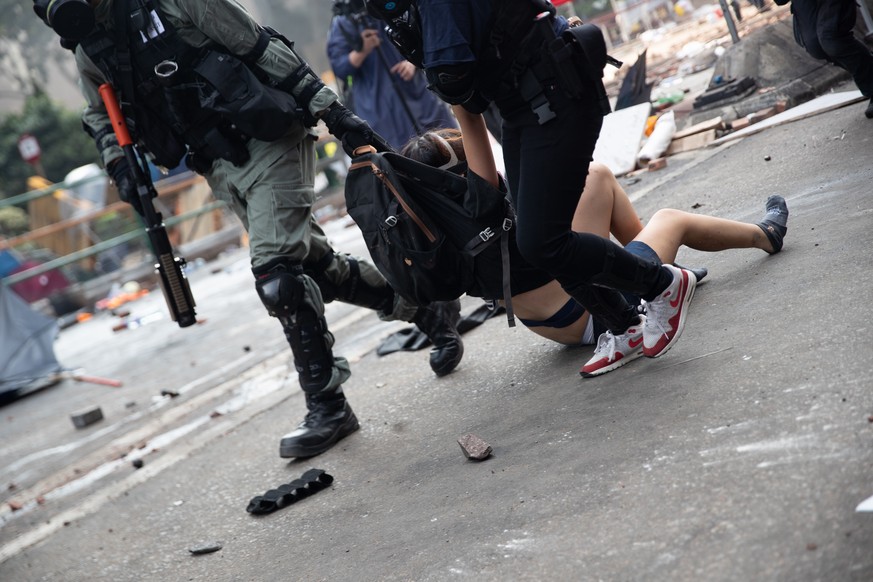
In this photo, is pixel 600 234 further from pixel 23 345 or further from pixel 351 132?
pixel 23 345

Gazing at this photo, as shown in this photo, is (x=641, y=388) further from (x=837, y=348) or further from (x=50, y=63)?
(x=50, y=63)

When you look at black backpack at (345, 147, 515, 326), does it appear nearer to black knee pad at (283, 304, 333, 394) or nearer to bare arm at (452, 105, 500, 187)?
bare arm at (452, 105, 500, 187)

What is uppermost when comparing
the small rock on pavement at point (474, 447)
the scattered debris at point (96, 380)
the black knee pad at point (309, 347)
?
the black knee pad at point (309, 347)

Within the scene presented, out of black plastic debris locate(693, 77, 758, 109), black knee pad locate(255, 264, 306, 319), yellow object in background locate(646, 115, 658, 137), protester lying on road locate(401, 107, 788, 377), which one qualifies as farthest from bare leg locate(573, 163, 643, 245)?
black plastic debris locate(693, 77, 758, 109)

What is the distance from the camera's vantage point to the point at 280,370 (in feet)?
19.3

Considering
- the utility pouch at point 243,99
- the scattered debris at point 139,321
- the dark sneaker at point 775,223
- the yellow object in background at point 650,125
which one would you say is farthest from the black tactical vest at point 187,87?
the scattered debris at point 139,321

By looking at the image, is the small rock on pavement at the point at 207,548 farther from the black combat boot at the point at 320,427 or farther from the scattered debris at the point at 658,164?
the scattered debris at the point at 658,164

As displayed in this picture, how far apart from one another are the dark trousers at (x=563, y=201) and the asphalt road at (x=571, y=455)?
0.38m

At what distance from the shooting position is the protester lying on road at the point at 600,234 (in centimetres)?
330

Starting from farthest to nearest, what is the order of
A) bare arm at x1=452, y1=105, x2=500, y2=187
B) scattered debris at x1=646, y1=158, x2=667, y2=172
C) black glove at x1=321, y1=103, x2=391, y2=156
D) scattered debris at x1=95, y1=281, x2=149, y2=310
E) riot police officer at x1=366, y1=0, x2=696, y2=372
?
scattered debris at x1=95, y1=281, x2=149, y2=310, scattered debris at x1=646, y1=158, x2=667, y2=172, black glove at x1=321, y1=103, x2=391, y2=156, bare arm at x1=452, y1=105, x2=500, y2=187, riot police officer at x1=366, y1=0, x2=696, y2=372

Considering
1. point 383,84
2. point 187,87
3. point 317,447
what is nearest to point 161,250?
point 187,87

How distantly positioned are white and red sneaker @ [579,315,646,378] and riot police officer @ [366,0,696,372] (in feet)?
0.69

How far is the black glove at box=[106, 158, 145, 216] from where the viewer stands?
4242 millimetres

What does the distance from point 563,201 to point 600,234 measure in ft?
2.24
